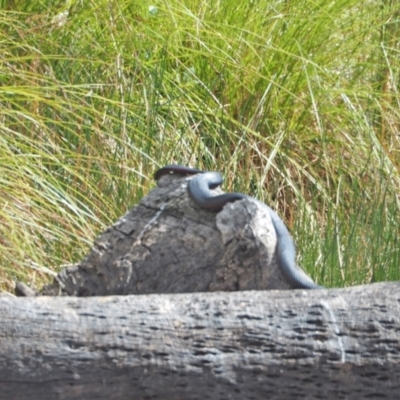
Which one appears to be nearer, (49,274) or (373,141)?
(49,274)

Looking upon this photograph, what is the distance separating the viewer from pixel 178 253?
2500 millimetres

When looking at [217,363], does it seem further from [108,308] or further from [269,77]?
[269,77]

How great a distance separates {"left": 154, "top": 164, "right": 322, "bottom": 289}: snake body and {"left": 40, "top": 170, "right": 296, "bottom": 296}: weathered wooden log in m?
0.02

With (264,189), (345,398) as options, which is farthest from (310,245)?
(345,398)

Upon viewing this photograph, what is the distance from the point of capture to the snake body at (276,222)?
2.40 m

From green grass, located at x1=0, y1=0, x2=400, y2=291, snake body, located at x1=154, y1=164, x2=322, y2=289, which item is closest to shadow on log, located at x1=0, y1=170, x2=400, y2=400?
snake body, located at x1=154, y1=164, x2=322, y2=289

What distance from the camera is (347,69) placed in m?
4.90

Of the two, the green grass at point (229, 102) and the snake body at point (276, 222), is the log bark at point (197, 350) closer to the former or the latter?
the snake body at point (276, 222)

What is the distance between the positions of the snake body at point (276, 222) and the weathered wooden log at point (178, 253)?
2 centimetres

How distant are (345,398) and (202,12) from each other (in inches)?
117

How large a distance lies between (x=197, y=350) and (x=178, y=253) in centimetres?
50

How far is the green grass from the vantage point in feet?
12.8

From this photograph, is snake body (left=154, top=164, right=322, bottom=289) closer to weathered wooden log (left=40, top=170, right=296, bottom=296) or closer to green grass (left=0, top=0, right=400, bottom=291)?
weathered wooden log (left=40, top=170, right=296, bottom=296)

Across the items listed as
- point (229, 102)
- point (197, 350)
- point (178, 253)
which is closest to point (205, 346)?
point (197, 350)
